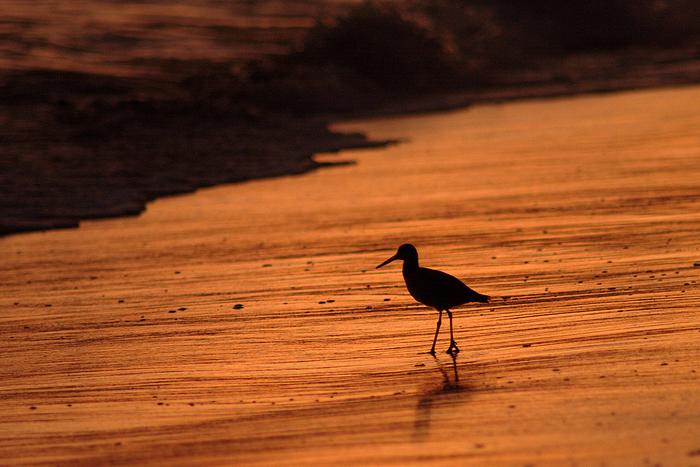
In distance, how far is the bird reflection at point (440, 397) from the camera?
6.18 m

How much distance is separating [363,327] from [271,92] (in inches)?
719

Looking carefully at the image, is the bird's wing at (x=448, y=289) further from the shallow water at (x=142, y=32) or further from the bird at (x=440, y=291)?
the shallow water at (x=142, y=32)

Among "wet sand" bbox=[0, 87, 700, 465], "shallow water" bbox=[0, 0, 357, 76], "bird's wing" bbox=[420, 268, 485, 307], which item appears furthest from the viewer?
"shallow water" bbox=[0, 0, 357, 76]

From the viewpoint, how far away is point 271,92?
1029 inches

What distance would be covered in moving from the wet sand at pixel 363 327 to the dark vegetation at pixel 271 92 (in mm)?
1880

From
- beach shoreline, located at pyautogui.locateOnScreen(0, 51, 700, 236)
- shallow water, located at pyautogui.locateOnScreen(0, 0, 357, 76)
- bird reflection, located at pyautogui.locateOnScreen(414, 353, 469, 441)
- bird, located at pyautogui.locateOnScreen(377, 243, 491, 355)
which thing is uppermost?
bird, located at pyautogui.locateOnScreen(377, 243, 491, 355)

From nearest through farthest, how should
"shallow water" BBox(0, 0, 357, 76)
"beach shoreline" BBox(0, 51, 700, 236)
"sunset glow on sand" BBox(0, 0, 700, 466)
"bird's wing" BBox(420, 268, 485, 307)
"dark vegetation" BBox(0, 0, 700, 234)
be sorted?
1. "sunset glow on sand" BBox(0, 0, 700, 466)
2. "bird's wing" BBox(420, 268, 485, 307)
3. "beach shoreline" BBox(0, 51, 700, 236)
4. "dark vegetation" BBox(0, 0, 700, 234)
5. "shallow water" BBox(0, 0, 357, 76)

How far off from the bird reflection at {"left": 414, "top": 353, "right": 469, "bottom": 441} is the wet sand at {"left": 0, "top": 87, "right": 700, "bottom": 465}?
0.07 ft

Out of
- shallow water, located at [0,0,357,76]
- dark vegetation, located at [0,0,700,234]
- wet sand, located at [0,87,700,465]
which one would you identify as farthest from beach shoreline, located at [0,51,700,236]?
shallow water, located at [0,0,357,76]

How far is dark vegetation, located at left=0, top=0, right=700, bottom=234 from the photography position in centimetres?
1609

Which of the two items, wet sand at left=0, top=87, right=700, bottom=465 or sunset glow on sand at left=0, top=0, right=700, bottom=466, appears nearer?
wet sand at left=0, top=87, right=700, bottom=465

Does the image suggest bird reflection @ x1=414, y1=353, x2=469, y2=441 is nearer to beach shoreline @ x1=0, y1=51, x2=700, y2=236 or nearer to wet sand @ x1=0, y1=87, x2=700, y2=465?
wet sand @ x1=0, y1=87, x2=700, y2=465

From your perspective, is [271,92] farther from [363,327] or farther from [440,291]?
[440,291]

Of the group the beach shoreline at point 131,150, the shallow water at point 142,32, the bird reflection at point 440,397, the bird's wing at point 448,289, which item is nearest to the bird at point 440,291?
the bird's wing at point 448,289
